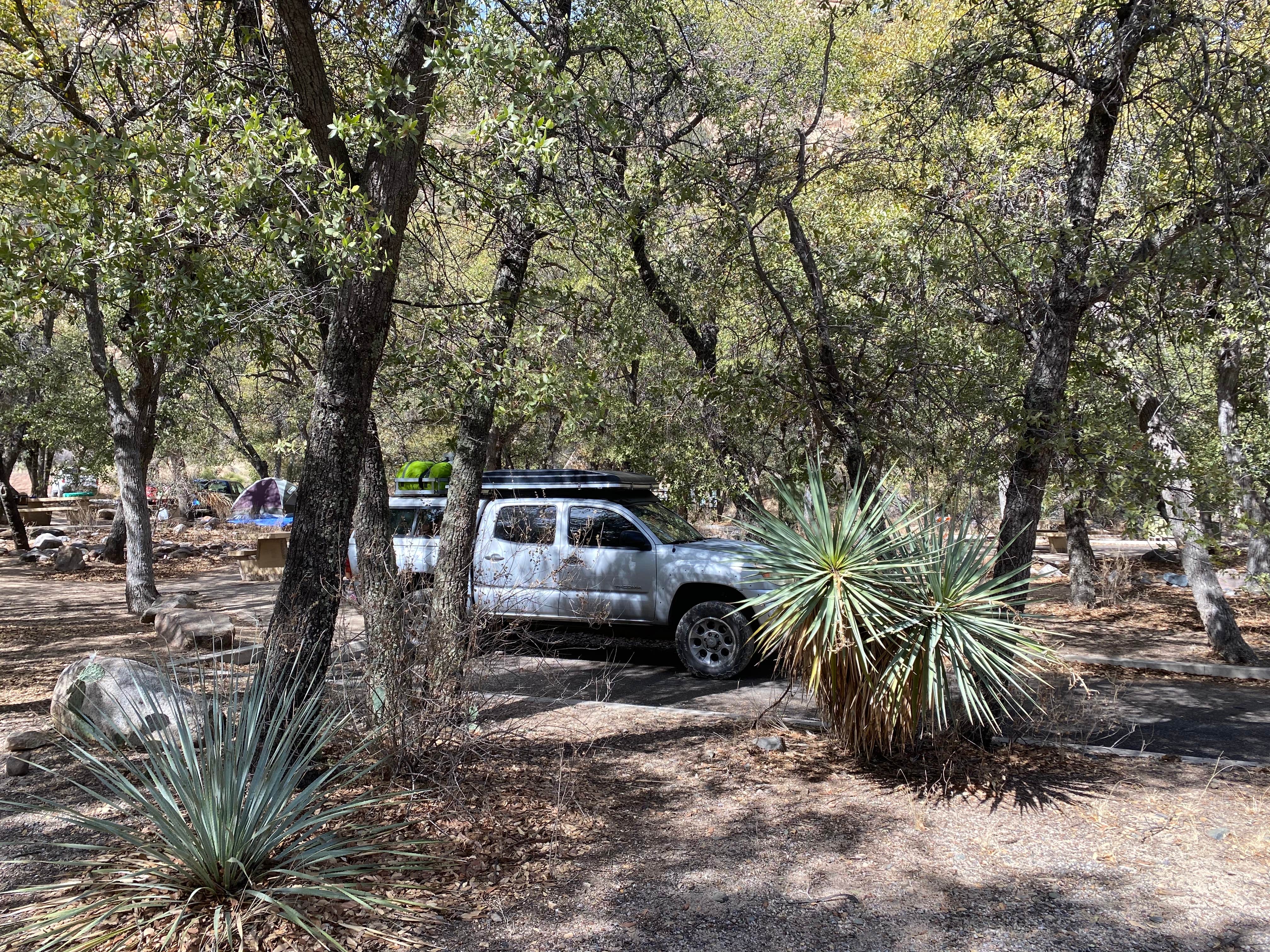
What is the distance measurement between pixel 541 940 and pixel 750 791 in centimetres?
213

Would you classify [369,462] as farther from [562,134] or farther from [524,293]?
[562,134]

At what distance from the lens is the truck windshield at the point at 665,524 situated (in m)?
9.50

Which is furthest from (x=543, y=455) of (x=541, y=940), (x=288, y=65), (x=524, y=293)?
(x=541, y=940)

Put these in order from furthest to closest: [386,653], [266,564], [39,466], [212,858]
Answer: [39,466] < [266,564] < [386,653] < [212,858]

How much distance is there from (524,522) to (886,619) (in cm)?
512

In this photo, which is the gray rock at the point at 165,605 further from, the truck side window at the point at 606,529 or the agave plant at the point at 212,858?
the agave plant at the point at 212,858

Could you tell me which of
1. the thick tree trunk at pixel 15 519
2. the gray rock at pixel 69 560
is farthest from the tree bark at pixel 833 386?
the thick tree trunk at pixel 15 519

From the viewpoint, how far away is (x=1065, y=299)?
6422 mm

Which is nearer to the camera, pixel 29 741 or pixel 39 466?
pixel 29 741

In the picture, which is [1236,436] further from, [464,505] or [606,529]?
[464,505]

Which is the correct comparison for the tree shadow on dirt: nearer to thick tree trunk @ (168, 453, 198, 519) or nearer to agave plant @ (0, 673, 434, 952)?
agave plant @ (0, 673, 434, 952)

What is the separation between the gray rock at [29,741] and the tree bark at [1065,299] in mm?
6554

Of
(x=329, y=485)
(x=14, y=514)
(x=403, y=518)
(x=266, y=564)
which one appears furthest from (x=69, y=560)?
(x=329, y=485)

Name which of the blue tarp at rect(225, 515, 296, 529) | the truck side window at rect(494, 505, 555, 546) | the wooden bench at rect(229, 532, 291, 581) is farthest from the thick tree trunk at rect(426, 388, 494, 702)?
the blue tarp at rect(225, 515, 296, 529)
